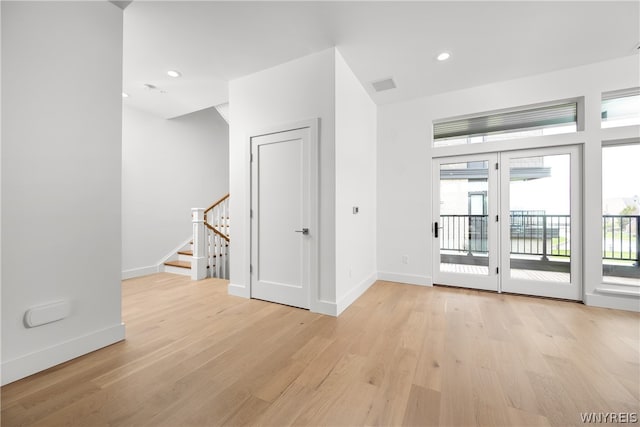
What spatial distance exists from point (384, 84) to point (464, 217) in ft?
7.64

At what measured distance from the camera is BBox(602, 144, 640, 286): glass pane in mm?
3119

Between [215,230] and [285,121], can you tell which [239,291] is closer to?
[215,230]

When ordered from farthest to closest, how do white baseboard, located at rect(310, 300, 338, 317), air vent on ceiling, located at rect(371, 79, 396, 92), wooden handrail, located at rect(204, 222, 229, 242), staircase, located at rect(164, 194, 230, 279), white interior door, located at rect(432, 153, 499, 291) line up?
wooden handrail, located at rect(204, 222, 229, 242)
staircase, located at rect(164, 194, 230, 279)
white interior door, located at rect(432, 153, 499, 291)
air vent on ceiling, located at rect(371, 79, 396, 92)
white baseboard, located at rect(310, 300, 338, 317)

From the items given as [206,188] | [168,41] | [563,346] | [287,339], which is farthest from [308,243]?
[206,188]

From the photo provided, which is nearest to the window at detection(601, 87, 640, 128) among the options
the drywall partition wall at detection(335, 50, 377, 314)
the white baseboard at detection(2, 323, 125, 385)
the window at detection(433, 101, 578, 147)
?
the window at detection(433, 101, 578, 147)

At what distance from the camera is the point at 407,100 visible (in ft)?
13.8

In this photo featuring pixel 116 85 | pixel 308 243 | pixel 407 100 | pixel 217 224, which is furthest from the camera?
pixel 217 224

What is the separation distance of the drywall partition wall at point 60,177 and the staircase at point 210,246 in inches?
93.4

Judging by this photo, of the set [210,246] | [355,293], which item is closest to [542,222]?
[355,293]

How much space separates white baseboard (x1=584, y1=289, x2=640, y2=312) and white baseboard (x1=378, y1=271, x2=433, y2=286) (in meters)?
1.81

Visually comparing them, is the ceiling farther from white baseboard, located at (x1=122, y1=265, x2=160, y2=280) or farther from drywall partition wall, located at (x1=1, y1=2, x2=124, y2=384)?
white baseboard, located at (x1=122, y1=265, x2=160, y2=280)

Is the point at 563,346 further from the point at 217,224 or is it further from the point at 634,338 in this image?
the point at 217,224

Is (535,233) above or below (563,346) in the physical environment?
above

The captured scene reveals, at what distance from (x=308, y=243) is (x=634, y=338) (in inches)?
124
